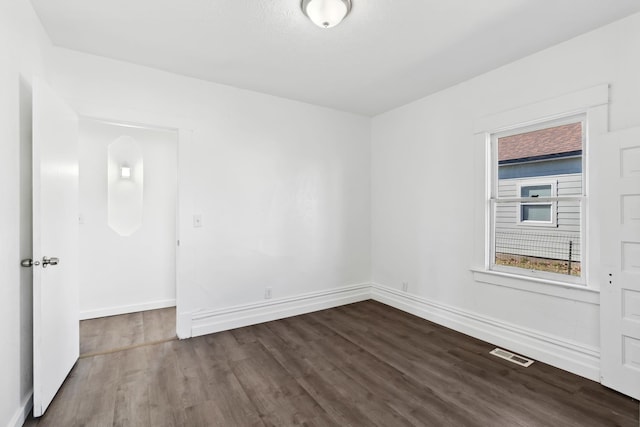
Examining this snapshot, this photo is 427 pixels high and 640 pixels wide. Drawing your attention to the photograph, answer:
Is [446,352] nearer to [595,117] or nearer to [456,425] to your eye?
[456,425]

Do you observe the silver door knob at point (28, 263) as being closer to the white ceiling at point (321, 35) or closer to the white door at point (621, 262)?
the white ceiling at point (321, 35)

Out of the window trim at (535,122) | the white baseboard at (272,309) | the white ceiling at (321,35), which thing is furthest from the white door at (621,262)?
the white baseboard at (272,309)

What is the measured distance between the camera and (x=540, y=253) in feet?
9.37

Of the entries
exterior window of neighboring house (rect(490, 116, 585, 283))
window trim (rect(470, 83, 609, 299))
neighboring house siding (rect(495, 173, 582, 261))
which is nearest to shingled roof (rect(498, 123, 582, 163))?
exterior window of neighboring house (rect(490, 116, 585, 283))

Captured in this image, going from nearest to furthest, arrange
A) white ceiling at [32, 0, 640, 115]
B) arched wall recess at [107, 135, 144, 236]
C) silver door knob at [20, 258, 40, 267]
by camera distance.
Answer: silver door knob at [20, 258, 40, 267]
white ceiling at [32, 0, 640, 115]
arched wall recess at [107, 135, 144, 236]

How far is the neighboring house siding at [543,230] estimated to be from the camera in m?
2.62

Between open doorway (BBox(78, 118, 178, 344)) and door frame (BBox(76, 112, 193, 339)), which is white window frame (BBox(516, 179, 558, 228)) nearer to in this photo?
door frame (BBox(76, 112, 193, 339))

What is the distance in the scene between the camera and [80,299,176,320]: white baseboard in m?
3.78

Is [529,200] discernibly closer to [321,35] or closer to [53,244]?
[321,35]

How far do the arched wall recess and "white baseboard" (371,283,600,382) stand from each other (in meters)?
3.67

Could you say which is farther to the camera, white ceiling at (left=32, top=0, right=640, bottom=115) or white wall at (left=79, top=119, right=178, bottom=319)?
white wall at (left=79, top=119, right=178, bottom=319)

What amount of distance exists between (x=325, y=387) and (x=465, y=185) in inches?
96.7

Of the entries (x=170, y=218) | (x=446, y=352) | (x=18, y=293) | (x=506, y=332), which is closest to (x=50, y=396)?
(x=18, y=293)

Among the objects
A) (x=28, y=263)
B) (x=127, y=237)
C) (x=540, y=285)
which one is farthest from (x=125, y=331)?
(x=540, y=285)
